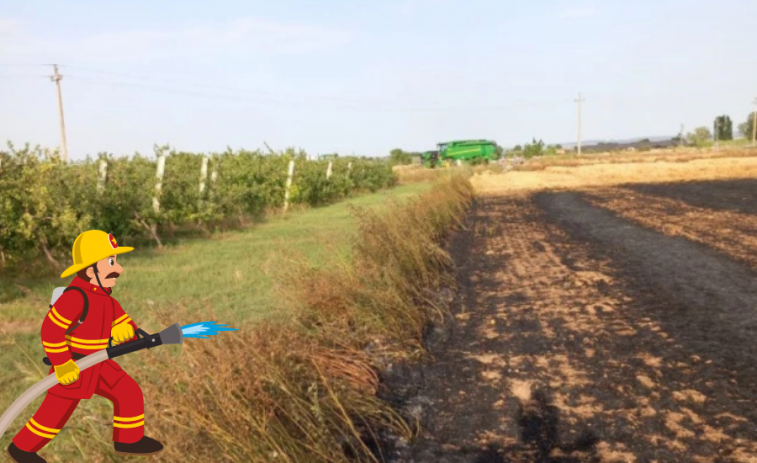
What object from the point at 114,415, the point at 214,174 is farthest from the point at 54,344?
the point at 214,174

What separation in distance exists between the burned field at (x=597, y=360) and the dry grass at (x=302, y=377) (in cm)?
36

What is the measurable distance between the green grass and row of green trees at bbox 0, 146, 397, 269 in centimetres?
80

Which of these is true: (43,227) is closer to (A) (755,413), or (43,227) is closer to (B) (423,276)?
(B) (423,276)

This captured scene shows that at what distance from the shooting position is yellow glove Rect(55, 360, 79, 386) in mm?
1463

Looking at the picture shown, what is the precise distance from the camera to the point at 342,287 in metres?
5.89

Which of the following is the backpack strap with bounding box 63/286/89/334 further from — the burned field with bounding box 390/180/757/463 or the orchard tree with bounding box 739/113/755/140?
the orchard tree with bounding box 739/113/755/140

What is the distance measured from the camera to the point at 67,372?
1481 millimetres

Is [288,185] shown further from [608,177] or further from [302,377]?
[608,177]

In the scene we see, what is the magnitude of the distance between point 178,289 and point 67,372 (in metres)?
6.83

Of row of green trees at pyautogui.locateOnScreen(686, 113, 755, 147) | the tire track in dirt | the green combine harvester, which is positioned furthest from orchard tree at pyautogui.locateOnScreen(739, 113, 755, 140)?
the tire track in dirt

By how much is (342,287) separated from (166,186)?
9.18 metres

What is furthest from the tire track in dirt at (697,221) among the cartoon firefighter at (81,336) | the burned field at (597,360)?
the cartoon firefighter at (81,336)

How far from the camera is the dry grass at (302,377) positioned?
292cm

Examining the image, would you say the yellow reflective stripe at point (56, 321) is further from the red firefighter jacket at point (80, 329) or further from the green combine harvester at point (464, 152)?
the green combine harvester at point (464, 152)
